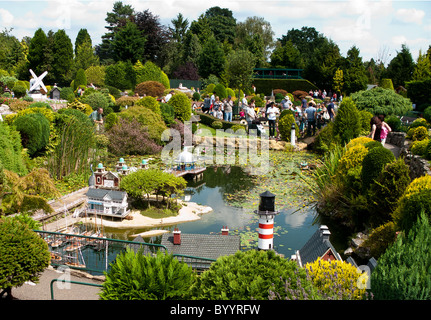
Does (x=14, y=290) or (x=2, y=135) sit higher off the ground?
(x=2, y=135)

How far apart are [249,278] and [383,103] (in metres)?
18.6

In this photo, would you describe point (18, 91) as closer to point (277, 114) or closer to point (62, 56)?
point (62, 56)

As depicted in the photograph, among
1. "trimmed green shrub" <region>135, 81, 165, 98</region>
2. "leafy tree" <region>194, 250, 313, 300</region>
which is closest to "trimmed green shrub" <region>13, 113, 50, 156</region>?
"leafy tree" <region>194, 250, 313, 300</region>

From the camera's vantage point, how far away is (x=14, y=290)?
256 inches

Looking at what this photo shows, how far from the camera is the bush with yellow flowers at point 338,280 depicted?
17.3 feet

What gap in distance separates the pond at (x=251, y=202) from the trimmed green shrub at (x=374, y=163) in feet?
7.14

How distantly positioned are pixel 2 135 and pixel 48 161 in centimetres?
263

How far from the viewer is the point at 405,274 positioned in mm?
4699

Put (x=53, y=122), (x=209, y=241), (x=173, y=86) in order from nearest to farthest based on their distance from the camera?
1. (x=209, y=241)
2. (x=53, y=122)
3. (x=173, y=86)

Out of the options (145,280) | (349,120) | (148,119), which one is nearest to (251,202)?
(349,120)

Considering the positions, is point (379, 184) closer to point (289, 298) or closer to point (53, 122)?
point (289, 298)

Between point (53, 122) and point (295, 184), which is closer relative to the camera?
point (295, 184)
